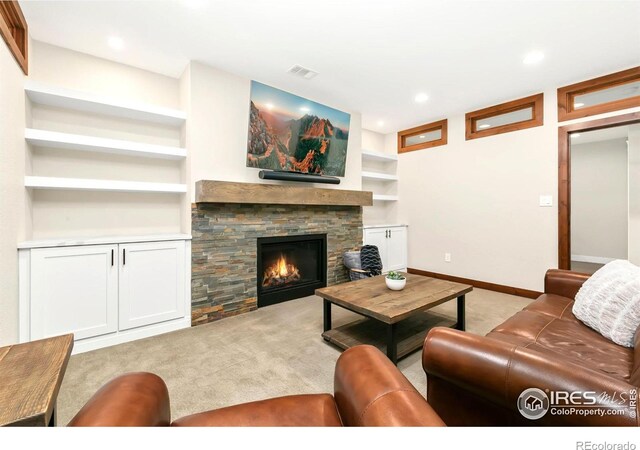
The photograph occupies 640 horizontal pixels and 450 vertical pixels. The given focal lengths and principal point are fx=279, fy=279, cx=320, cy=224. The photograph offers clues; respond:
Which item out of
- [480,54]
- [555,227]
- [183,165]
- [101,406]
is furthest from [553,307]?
[183,165]

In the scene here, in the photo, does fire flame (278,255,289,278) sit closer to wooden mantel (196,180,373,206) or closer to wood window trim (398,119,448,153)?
wooden mantel (196,180,373,206)

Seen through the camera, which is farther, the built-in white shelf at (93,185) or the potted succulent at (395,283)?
the potted succulent at (395,283)

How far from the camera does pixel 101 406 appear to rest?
76 cm

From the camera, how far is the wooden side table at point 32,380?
626 millimetres

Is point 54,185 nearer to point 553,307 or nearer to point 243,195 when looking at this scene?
point 243,195

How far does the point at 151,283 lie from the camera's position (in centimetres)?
257

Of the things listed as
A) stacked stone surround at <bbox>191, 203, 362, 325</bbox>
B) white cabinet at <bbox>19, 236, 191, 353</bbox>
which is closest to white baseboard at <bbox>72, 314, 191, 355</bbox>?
white cabinet at <bbox>19, 236, 191, 353</bbox>

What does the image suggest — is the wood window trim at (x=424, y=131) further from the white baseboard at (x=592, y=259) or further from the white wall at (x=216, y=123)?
the white baseboard at (x=592, y=259)

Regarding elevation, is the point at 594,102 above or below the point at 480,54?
below

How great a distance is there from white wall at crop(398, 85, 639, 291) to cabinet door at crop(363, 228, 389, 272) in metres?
0.63

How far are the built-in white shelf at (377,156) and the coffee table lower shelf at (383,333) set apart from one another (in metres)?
2.77

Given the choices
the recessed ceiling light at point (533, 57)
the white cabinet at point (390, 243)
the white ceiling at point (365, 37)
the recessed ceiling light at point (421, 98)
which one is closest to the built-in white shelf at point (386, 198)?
the white cabinet at point (390, 243)

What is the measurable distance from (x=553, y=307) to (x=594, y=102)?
276 centimetres

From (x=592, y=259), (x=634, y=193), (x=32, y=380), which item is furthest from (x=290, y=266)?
(x=592, y=259)
